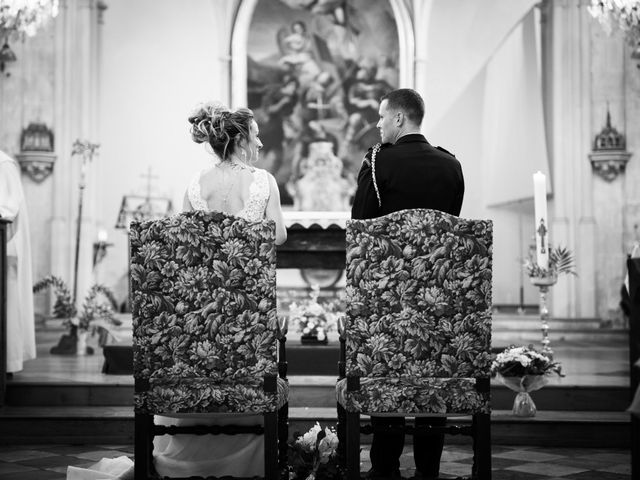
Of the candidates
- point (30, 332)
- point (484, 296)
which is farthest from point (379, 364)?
point (30, 332)

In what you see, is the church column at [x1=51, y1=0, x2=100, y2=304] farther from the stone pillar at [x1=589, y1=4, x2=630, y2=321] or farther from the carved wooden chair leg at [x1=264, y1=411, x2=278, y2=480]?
the carved wooden chair leg at [x1=264, y1=411, x2=278, y2=480]

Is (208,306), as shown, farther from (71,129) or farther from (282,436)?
(71,129)

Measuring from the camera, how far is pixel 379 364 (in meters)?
3.30

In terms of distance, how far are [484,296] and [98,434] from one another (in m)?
2.68

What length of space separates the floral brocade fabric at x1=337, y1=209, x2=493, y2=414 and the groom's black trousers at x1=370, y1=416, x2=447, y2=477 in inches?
12.1

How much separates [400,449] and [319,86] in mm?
10063

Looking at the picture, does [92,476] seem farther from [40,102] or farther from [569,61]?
[569,61]

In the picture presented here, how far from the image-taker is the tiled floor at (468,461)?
4.17 m

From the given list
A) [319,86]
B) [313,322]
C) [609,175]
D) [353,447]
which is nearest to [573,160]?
[609,175]

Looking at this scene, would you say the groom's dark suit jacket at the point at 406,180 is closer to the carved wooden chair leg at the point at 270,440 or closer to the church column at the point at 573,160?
the carved wooden chair leg at the point at 270,440

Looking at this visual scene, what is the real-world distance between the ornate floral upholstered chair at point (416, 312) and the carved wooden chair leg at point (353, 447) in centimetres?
4

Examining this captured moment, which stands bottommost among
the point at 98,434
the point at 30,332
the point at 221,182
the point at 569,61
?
the point at 98,434

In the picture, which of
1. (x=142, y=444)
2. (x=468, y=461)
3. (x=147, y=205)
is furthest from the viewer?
(x=147, y=205)

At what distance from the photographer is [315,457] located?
377cm
